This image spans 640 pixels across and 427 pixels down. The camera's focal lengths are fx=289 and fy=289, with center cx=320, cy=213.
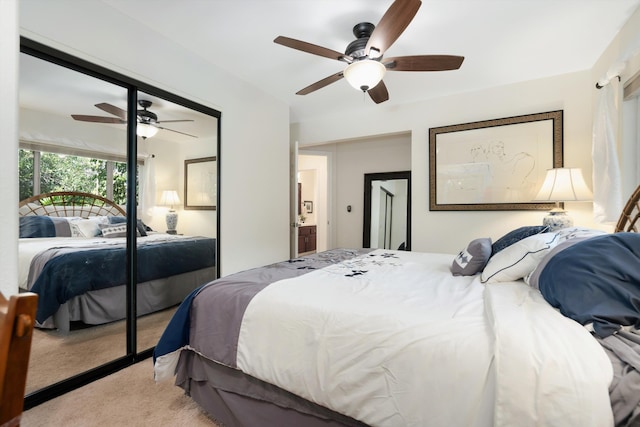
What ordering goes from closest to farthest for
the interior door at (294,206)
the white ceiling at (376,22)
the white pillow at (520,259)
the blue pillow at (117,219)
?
the white pillow at (520,259), the white ceiling at (376,22), the blue pillow at (117,219), the interior door at (294,206)

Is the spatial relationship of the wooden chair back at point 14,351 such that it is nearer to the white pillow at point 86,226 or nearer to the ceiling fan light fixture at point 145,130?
the white pillow at point 86,226

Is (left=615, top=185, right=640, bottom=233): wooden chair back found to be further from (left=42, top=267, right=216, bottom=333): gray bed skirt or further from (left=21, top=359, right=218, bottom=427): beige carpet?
(left=42, top=267, right=216, bottom=333): gray bed skirt

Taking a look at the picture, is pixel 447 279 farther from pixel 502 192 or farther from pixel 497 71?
pixel 497 71

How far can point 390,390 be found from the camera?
40.1 inches

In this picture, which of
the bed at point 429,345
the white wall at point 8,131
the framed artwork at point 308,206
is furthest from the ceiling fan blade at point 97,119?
the framed artwork at point 308,206

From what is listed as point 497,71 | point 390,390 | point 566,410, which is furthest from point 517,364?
point 497,71

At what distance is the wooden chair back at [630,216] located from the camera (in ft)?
6.04

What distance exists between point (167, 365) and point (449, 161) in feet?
10.7

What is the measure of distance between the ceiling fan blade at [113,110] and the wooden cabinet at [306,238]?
4.74 meters

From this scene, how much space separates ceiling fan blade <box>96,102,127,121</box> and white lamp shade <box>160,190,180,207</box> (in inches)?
24.8

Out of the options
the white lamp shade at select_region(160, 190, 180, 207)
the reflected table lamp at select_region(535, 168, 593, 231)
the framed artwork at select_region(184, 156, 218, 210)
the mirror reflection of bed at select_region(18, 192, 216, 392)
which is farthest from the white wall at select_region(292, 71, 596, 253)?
the mirror reflection of bed at select_region(18, 192, 216, 392)

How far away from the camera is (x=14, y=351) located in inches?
16.9

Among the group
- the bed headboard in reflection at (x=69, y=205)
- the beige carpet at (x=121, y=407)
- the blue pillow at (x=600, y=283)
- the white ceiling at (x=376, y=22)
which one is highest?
the white ceiling at (x=376, y=22)

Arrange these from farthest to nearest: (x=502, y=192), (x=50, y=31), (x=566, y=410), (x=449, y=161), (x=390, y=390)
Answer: (x=449, y=161) < (x=502, y=192) < (x=50, y=31) < (x=390, y=390) < (x=566, y=410)
